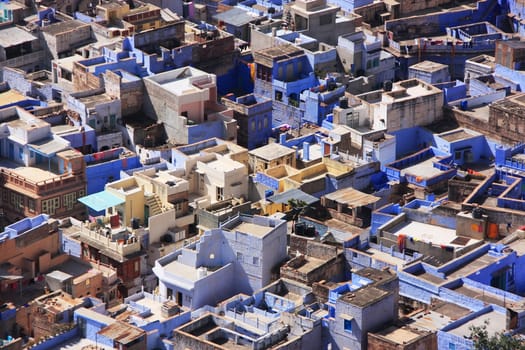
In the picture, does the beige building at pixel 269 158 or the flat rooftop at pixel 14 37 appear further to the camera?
the flat rooftop at pixel 14 37

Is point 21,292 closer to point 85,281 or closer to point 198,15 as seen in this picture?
point 85,281

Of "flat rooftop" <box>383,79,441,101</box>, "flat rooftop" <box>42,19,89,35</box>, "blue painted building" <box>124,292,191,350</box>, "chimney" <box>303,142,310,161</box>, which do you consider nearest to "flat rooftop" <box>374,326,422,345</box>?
"blue painted building" <box>124,292,191,350</box>

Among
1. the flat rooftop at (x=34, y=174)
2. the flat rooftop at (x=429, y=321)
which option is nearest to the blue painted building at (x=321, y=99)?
the flat rooftop at (x=34, y=174)

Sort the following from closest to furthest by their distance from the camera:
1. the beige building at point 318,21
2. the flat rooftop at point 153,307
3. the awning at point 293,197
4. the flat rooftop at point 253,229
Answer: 1. the flat rooftop at point 153,307
2. the flat rooftop at point 253,229
3. the awning at point 293,197
4. the beige building at point 318,21

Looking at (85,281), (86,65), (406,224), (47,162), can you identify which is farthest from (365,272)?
(86,65)

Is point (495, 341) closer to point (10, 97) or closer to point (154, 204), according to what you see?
point (154, 204)

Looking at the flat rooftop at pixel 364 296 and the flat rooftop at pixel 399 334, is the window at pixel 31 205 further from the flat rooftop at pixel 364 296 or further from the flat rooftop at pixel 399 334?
the flat rooftop at pixel 399 334

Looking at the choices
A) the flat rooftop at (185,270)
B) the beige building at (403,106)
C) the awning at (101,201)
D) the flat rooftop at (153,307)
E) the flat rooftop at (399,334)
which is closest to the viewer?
the flat rooftop at (399,334)
